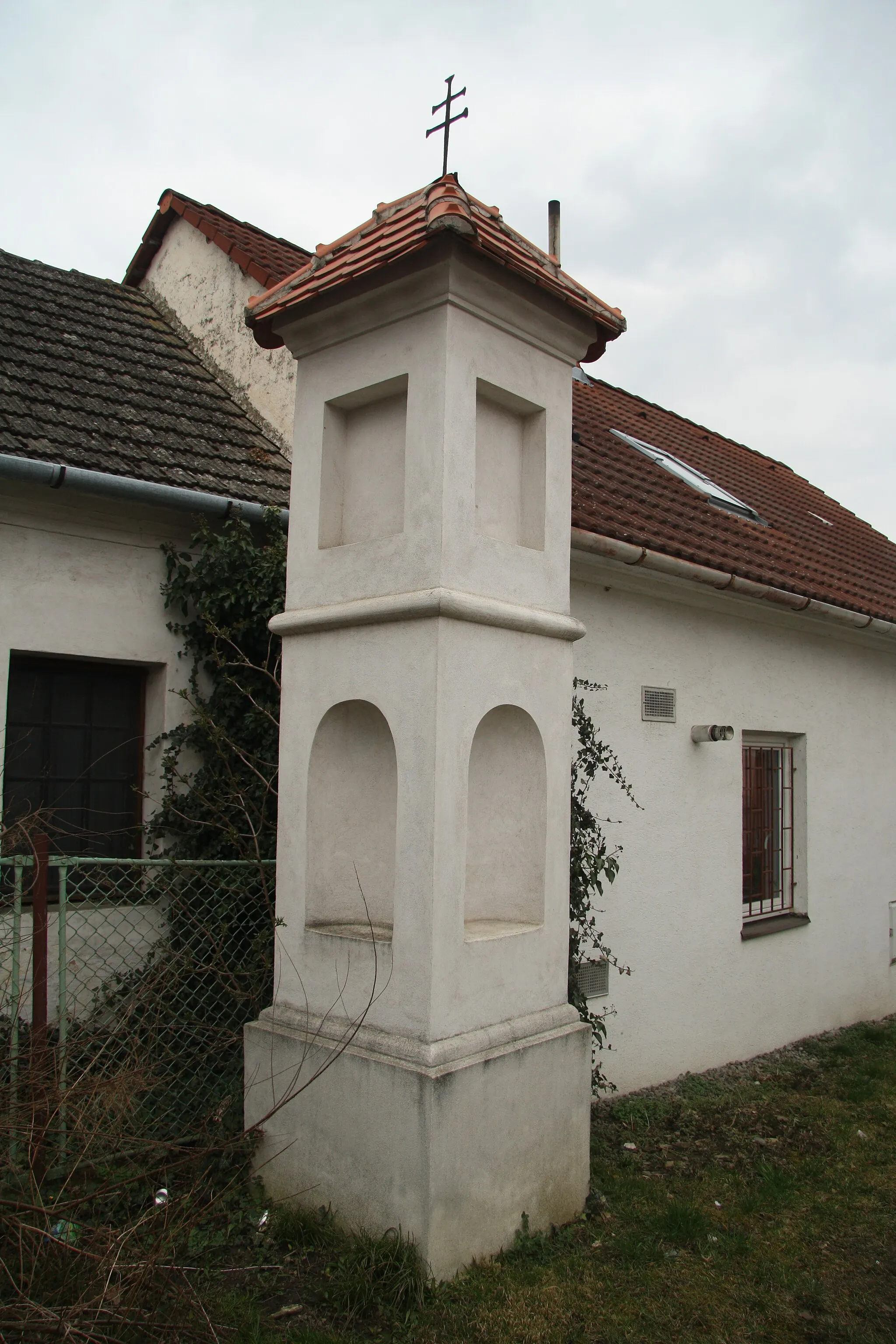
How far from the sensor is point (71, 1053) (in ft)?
14.1

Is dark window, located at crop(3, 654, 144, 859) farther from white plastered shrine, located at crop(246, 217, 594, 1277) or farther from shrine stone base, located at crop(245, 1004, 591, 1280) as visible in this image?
shrine stone base, located at crop(245, 1004, 591, 1280)

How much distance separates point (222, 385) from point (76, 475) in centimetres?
264

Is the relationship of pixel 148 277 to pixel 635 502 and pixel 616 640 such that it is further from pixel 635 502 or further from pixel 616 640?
pixel 616 640

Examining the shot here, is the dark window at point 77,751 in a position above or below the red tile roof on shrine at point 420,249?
below

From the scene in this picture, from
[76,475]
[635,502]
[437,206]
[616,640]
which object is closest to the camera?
[437,206]

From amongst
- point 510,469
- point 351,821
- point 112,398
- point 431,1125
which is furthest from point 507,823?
point 112,398

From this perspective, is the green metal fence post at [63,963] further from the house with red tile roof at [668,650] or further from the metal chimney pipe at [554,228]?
the metal chimney pipe at [554,228]

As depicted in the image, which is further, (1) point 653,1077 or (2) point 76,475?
(1) point 653,1077

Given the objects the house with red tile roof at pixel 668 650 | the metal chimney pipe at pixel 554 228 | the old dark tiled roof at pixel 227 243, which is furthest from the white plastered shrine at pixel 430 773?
the metal chimney pipe at pixel 554 228

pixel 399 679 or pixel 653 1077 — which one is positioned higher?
pixel 399 679

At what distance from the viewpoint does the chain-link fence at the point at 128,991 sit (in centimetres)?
350

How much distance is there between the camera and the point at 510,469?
4.55 metres

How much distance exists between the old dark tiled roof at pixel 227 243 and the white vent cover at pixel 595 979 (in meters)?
5.06

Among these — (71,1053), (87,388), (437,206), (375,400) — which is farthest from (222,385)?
(71,1053)
